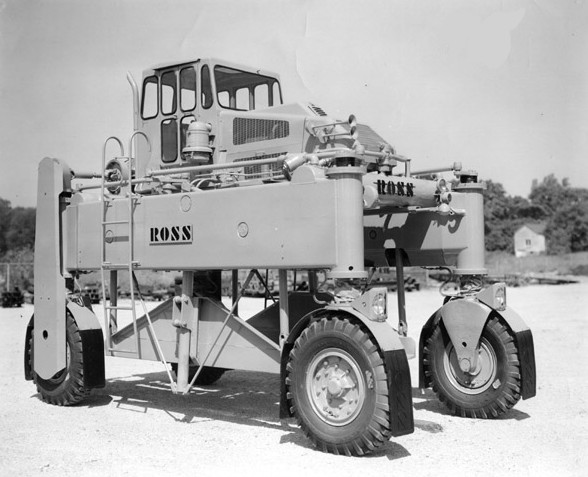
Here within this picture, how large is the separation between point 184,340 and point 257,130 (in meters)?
2.66

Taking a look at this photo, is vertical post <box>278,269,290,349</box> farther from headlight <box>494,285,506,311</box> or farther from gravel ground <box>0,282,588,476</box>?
headlight <box>494,285,506,311</box>

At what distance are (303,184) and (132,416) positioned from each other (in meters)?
3.70

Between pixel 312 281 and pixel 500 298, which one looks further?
pixel 312 281

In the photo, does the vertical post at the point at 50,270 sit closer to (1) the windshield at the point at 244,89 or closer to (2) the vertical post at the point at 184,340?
(2) the vertical post at the point at 184,340

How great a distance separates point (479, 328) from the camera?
30.7 ft

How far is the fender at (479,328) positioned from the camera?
9.12 metres

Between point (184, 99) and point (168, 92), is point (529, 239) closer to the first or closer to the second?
point (168, 92)

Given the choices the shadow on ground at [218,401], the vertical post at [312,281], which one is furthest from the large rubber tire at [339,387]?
the vertical post at [312,281]

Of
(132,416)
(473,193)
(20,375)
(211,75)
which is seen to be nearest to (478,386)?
(473,193)

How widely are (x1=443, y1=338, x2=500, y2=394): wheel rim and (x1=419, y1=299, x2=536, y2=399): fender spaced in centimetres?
17

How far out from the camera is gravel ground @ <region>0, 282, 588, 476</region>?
7.09 m

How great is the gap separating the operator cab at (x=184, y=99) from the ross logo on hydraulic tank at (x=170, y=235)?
1.15 meters

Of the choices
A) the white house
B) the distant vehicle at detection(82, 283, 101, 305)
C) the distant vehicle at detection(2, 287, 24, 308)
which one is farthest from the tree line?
the distant vehicle at detection(2, 287, 24, 308)

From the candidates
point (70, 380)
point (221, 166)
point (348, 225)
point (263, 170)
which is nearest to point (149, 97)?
point (263, 170)
